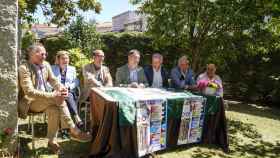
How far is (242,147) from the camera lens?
6.76m

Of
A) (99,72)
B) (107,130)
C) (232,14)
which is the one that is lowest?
(107,130)

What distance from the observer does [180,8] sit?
8.30m

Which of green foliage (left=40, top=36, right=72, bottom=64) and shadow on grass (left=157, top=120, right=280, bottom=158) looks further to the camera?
green foliage (left=40, top=36, right=72, bottom=64)

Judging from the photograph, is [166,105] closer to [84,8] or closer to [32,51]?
[32,51]

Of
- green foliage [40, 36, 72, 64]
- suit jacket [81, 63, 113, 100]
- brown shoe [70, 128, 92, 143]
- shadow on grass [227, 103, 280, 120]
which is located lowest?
shadow on grass [227, 103, 280, 120]

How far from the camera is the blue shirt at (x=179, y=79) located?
7.25 meters

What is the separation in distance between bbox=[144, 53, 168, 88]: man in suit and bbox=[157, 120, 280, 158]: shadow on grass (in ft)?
5.05

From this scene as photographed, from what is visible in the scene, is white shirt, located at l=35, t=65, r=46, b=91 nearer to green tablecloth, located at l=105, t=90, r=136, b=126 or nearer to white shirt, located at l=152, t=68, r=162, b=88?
green tablecloth, located at l=105, t=90, r=136, b=126

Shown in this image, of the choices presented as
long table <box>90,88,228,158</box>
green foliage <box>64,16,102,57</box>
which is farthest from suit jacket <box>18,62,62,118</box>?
green foliage <box>64,16,102,57</box>

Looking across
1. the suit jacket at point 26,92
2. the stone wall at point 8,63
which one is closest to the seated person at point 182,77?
the suit jacket at point 26,92

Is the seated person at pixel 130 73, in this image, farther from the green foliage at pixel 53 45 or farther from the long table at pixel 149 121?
the green foliage at pixel 53 45

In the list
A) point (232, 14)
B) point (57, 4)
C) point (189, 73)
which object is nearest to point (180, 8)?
point (232, 14)

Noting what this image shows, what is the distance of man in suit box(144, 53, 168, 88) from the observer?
692 cm

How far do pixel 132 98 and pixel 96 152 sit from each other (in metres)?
1.01
